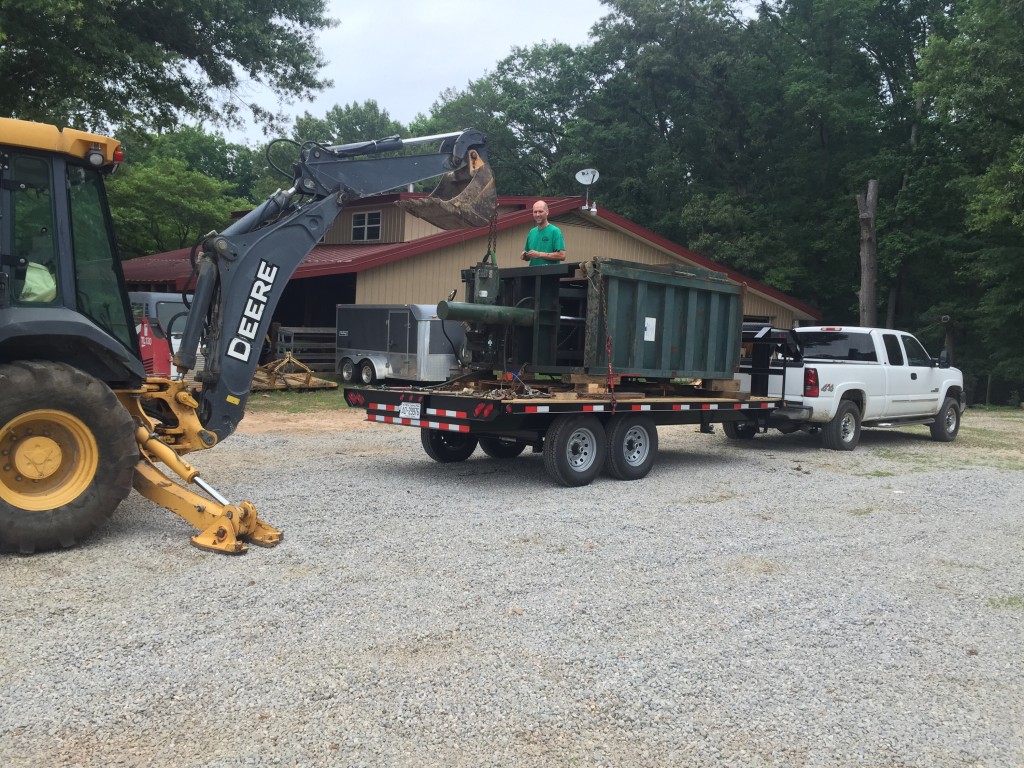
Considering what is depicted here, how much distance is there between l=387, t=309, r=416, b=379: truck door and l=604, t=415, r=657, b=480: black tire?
1000 cm

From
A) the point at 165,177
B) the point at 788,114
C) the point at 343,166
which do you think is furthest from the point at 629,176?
the point at 343,166

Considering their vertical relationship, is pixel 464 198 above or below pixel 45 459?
above

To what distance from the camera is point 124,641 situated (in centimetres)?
443

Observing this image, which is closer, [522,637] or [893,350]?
[522,637]

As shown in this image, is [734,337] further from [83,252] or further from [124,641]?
[124,641]

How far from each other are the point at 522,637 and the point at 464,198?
5.08 m

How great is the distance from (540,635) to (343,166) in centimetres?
493

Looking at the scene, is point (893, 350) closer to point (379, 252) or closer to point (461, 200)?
point (461, 200)

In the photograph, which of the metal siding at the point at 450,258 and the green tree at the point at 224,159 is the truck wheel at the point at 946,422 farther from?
the green tree at the point at 224,159

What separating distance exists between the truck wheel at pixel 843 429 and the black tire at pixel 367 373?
10939mm

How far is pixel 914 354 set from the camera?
14266 mm

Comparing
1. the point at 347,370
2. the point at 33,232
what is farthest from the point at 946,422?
the point at 33,232

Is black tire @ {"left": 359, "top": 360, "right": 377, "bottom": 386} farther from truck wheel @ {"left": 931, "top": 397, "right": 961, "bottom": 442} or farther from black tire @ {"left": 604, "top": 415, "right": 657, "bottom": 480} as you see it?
truck wheel @ {"left": 931, "top": 397, "right": 961, "bottom": 442}

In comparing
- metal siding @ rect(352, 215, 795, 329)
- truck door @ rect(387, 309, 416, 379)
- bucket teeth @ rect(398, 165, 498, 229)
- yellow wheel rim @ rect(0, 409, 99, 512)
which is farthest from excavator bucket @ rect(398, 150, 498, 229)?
truck door @ rect(387, 309, 416, 379)
